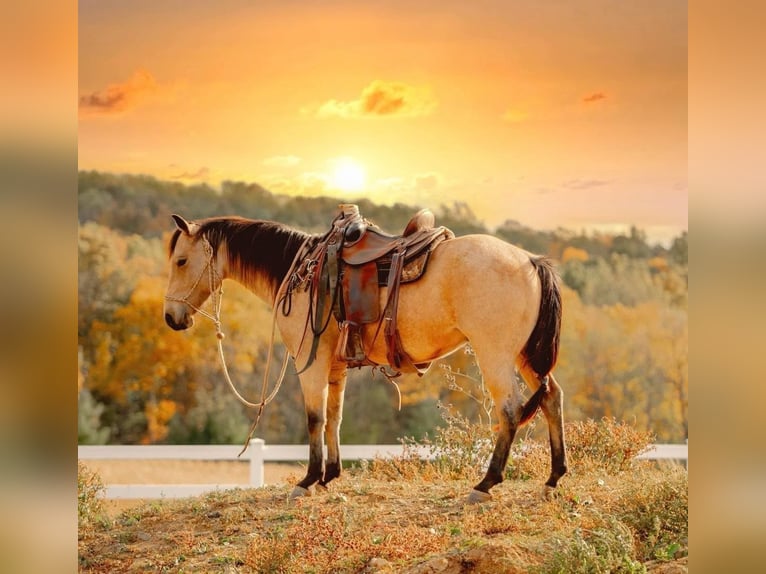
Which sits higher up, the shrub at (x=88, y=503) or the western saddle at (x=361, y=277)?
the western saddle at (x=361, y=277)

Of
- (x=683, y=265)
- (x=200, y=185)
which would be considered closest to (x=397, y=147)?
(x=200, y=185)

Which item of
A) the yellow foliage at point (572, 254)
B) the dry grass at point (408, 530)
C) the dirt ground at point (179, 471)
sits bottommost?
the dirt ground at point (179, 471)

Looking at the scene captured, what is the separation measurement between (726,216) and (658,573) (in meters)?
2.83

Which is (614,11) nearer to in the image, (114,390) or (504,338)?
(114,390)

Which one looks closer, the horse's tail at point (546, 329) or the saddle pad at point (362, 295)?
the horse's tail at point (546, 329)

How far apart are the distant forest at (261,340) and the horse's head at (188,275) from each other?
915 cm

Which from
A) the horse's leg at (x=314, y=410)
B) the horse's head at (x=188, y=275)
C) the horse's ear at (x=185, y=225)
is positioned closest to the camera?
the horse's leg at (x=314, y=410)

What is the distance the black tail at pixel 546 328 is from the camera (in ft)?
18.4

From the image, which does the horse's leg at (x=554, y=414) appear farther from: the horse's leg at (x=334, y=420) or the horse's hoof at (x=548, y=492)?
the horse's leg at (x=334, y=420)

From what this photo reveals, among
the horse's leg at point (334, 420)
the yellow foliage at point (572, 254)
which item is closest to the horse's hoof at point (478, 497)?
the horse's leg at point (334, 420)

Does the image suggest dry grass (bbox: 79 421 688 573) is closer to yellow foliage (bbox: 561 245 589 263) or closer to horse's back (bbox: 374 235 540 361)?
horse's back (bbox: 374 235 540 361)

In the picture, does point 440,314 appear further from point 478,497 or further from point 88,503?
point 88,503

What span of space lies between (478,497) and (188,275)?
2574 mm

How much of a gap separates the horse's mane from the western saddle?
29 cm
